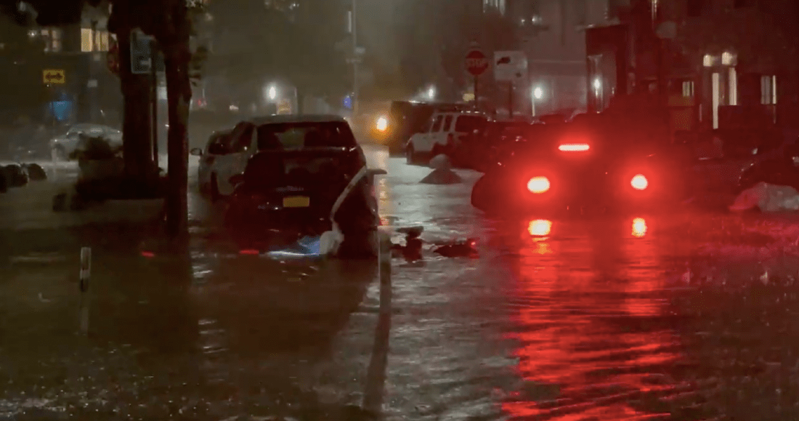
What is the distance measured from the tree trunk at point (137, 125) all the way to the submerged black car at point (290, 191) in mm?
8975

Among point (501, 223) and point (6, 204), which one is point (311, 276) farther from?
point (6, 204)

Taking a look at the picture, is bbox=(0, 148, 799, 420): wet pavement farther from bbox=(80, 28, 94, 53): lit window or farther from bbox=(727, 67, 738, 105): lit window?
bbox=(80, 28, 94, 53): lit window

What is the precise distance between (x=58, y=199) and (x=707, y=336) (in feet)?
56.7

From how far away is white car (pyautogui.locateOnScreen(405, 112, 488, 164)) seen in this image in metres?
38.0

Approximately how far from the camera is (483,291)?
42.7 ft

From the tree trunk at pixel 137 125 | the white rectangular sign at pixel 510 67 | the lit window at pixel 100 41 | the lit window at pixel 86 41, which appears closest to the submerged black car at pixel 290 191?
the tree trunk at pixel 137 125

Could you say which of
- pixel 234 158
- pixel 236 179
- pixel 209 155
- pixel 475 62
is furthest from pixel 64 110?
Result: pixel 236 179

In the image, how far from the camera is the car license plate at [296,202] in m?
18.0

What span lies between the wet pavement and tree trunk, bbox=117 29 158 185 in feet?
30.5

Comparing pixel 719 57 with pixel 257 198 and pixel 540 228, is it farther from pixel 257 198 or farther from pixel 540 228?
pixel 257 198

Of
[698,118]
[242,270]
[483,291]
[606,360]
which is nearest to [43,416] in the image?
[606,360]

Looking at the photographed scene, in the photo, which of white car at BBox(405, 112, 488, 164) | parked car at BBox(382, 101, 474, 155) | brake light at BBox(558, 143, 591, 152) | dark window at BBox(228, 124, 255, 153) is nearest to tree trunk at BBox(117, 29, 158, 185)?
dark window at BBox(228, 124, 255, 153)

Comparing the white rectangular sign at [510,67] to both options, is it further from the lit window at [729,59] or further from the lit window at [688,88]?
the lit window at [688,88]

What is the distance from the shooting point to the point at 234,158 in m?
22.2
